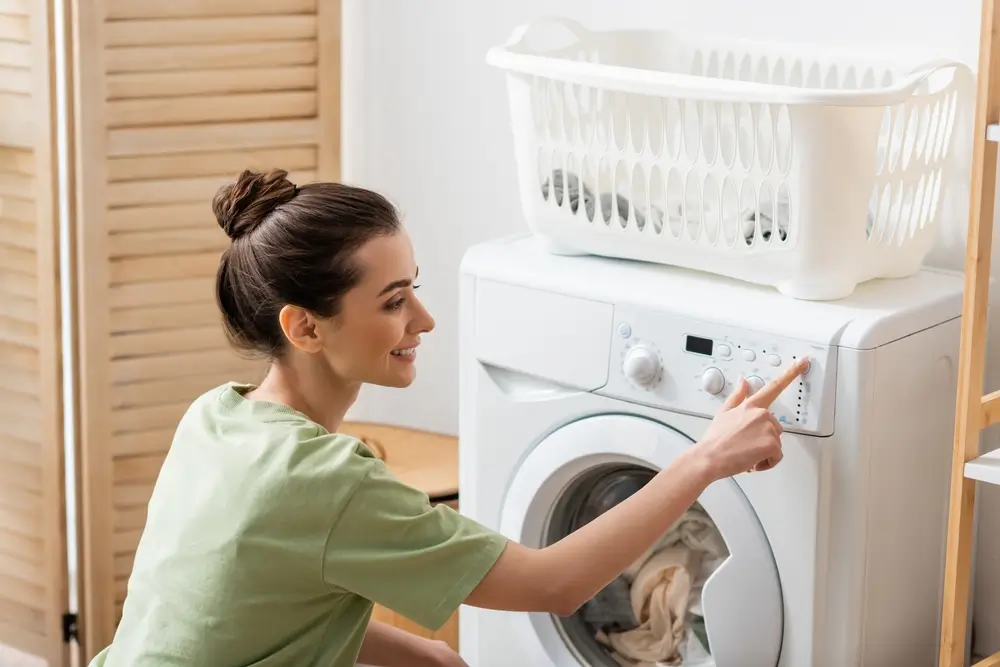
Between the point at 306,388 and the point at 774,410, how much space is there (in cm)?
57

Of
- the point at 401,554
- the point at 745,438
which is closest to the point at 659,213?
the point at 745,438

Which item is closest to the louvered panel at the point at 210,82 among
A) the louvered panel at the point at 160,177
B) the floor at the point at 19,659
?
the louvered panel at the point at 160,177

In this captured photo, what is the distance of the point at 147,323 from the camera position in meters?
2.42

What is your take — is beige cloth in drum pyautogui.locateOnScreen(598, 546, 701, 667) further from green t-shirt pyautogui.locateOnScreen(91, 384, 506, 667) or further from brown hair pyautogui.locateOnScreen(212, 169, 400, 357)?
brown hair pyautogui.locateOnScreen(212, 169, 400, 357)

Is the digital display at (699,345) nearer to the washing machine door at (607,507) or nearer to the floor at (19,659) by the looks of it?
the washing machine door at (607,507)

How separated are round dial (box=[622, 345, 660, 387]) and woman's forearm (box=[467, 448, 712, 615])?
0.30 metres

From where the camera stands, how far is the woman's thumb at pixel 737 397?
62.3 inches

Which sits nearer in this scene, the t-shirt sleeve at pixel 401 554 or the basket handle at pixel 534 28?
the t-shirt sleeve at pixel 401 554

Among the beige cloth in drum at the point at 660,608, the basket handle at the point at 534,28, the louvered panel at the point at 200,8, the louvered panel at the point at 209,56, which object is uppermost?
the louvered panel at the point at 200,8

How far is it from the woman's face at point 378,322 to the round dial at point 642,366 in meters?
0.36

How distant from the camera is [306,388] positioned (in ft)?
4.93

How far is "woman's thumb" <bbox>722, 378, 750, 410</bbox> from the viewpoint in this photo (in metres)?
1.58

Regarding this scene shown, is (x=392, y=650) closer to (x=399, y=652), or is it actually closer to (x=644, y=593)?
(x=399, y=652)

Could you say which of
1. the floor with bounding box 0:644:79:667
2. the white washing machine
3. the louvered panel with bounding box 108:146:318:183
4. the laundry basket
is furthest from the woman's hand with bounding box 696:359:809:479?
the floor with bounding box 0:644:79:667
